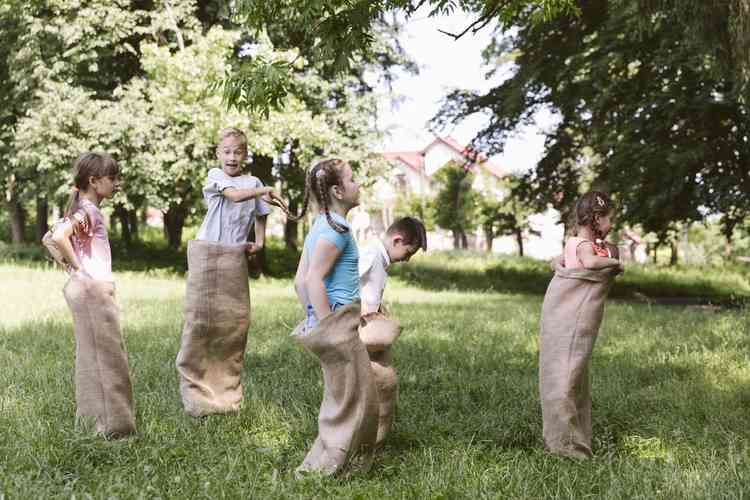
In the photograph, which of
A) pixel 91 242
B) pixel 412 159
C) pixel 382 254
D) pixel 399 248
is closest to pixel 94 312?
pixel 91 242

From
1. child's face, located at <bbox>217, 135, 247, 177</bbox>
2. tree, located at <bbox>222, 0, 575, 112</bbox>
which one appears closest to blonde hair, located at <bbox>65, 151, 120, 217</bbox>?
child's face, located at <bbox>217, 135, 247, 177</bbox>

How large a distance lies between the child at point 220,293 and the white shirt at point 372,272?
1459 millimetres

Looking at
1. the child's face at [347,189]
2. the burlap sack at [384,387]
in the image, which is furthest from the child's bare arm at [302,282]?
the burlap sack at [384,387]

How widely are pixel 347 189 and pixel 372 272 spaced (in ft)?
2.07

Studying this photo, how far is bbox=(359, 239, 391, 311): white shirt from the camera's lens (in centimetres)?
480

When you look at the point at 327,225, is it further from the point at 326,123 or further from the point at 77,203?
the point at 326,123

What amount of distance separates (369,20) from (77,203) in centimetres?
266

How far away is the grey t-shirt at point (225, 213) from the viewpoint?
6047 mm

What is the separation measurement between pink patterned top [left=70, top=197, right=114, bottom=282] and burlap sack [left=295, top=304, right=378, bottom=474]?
1.60 meters

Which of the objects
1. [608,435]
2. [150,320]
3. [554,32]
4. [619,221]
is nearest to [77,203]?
[608,435]

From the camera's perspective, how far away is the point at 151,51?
20.7 metres

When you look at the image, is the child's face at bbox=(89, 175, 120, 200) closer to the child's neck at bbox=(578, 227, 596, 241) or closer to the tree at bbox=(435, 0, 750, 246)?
the child's neck at bbox=(578, 227, 596, 241)

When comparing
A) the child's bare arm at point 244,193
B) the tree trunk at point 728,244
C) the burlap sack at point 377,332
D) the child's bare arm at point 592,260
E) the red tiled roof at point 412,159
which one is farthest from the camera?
the red tiled roof at point 412,159

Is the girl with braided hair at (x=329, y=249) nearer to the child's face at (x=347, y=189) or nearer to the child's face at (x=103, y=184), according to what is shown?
the child's face at (x=347, y=189)
